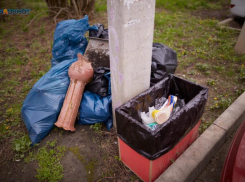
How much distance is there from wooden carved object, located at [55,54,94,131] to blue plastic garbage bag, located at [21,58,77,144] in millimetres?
112

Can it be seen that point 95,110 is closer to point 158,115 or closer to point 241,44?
point 158,115

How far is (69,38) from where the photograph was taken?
3035mm

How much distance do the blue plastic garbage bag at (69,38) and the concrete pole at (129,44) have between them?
1.44 m

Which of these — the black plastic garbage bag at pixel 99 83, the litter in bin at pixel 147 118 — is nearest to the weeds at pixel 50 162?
the black plastic garbage bag at pixel 99 83

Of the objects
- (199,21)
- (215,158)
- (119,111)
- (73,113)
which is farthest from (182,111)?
(199,21)

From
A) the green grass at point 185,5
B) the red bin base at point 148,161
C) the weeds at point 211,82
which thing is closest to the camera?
the red bin base at point 148,161

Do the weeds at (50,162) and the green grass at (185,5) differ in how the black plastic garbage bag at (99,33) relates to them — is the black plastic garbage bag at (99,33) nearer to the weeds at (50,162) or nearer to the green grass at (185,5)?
the weeds at (50,162)

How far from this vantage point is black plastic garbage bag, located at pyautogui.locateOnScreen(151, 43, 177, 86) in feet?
8.29

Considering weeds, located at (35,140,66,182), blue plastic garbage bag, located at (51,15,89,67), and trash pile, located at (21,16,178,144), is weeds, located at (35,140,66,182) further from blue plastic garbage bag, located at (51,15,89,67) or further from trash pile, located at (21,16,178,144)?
blue plastic garbage bag, located at (51,15,89,67)

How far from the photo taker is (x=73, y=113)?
93.5 inches

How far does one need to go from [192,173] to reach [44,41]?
491 cm

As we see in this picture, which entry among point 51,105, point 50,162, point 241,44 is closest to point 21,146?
point 50,162

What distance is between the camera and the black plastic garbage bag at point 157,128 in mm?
1527

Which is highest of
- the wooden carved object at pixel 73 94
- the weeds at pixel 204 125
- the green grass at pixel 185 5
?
the green grass at pixel 185 5
